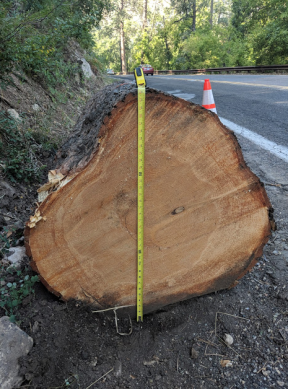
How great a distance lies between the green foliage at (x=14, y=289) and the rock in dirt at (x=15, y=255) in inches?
3.5

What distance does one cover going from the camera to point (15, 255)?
2080mm

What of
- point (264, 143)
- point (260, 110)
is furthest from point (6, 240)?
point (260, 110)

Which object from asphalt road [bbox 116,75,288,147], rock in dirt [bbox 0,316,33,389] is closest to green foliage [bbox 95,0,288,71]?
asphalt road [bbox 116,75,288,147]

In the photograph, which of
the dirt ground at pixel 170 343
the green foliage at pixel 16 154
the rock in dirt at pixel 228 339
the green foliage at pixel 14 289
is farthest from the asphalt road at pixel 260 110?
the green foliage at pixel 14 289

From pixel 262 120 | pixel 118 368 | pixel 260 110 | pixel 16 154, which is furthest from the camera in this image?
pixel 260 110

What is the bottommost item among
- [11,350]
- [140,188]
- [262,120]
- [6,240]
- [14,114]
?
[11,350]

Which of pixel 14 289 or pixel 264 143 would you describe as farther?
pixel 264 143

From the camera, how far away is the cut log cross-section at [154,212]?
1562mm

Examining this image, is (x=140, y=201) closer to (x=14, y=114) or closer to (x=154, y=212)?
(x=154, y=212)

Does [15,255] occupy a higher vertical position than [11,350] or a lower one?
higher

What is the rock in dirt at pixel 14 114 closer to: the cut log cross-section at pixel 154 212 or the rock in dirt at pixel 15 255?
the rock in dirt at pixel 15 255

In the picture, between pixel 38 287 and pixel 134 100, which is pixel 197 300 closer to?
pixel 38 287

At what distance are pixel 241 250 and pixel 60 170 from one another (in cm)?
125

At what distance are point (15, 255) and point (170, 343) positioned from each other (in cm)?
122
